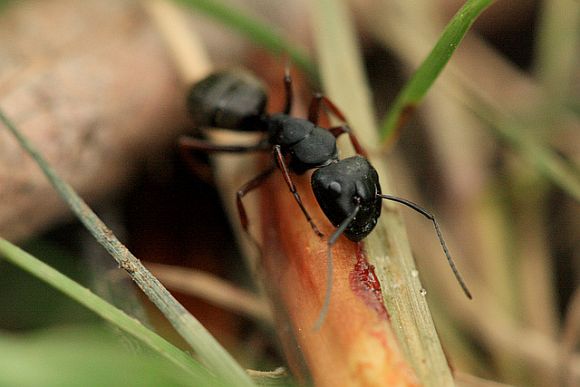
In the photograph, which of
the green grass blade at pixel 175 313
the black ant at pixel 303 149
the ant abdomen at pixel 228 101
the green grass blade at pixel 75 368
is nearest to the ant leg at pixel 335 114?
the black ant at pixel 303 149

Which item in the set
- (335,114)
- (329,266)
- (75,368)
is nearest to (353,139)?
(335,114)

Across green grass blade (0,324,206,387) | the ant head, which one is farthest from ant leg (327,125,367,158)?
green grass blade (0,324,206,387)

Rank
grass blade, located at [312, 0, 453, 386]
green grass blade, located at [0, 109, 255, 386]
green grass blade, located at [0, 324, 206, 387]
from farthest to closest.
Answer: grass blade, located at [312, 0, 453, 386]
green grass blade, located at [0, 109, 255, 386]
green grass blade, located at [0, 324, 206, 387]

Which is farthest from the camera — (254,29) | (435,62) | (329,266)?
(254,29)

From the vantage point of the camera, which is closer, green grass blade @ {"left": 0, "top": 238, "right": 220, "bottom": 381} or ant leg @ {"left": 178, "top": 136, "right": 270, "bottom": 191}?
green grass blade @ {"left": 0, "top": 238, "right": 220, "bottom": 381}

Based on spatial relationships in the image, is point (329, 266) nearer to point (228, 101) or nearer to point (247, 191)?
point (247, 191)

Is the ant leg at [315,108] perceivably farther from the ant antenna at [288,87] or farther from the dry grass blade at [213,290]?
the dry grass blade at [213,290]

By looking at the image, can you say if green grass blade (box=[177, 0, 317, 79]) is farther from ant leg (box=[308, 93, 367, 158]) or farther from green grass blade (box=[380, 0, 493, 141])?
green grass blade (box=[380, 0, 493, 141])

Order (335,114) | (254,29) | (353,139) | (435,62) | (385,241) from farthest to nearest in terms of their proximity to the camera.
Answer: (254,29), (335,114), (353,139), (435,62), (385,241)
